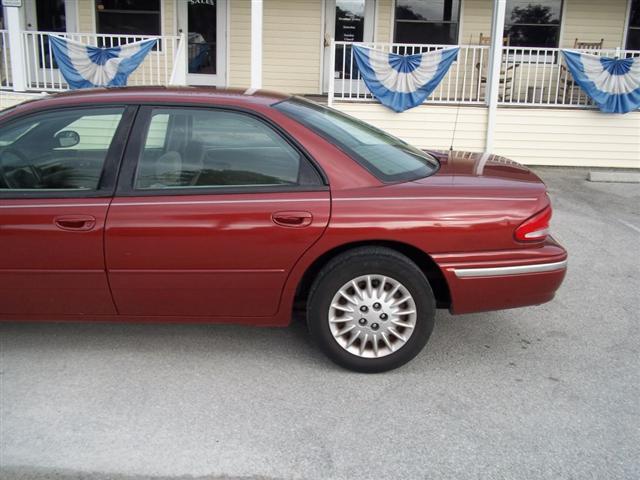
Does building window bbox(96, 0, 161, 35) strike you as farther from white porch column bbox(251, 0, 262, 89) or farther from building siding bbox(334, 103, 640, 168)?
building siding bbox(334, 103, 640, 168)

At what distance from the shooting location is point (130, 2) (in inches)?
497

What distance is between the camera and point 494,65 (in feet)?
34.9

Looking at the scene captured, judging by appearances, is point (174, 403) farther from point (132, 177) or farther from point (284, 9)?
point (284, 9)

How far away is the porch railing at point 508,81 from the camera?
11.0 metres

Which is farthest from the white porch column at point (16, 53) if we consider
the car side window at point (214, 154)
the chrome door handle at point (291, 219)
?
the chrome door handle at point (291, 219)

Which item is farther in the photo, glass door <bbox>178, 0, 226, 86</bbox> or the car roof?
glass door <bbox>178, 0, 226, 86</bbox>

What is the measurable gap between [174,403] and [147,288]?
69cm

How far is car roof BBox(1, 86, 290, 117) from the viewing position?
4.02 meters

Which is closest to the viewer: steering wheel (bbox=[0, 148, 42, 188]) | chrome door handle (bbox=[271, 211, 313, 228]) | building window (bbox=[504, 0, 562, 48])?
chrome door handle (bbox=[271, 211, 313, 228])

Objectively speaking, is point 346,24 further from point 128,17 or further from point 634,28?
point 634,28

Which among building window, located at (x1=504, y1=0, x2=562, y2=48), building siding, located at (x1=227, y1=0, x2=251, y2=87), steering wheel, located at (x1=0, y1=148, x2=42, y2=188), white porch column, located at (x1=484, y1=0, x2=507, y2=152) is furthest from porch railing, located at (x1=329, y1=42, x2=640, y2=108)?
steering wheel, located at (x1=0, y1=148, x2=42, y2=188)

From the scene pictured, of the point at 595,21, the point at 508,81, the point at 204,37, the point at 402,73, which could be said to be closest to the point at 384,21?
the point at 508,81

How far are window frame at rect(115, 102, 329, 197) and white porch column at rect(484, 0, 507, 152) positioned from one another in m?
7.60

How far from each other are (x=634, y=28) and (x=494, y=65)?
4199 mm
